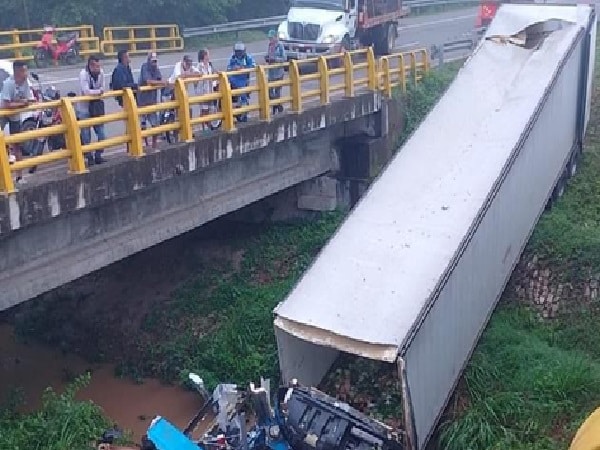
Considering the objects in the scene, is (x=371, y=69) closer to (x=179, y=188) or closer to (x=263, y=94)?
(x=263, y=94)

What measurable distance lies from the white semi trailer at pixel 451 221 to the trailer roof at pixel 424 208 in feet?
0.06

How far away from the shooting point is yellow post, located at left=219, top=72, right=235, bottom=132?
12164 millimetres

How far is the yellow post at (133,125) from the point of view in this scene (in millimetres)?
10461

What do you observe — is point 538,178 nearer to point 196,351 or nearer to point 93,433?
point 196,351

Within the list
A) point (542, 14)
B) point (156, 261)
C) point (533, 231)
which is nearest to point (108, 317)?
point (156, 261)

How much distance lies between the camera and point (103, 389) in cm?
1419

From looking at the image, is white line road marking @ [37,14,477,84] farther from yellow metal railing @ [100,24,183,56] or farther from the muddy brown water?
the muddy brown water

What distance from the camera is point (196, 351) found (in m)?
14.3

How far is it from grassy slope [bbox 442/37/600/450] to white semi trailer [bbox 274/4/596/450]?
37cm

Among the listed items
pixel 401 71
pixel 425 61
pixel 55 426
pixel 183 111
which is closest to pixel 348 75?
pixel 401 71

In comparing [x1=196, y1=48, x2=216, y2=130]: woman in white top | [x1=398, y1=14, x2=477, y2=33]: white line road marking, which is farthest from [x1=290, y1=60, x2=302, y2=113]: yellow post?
[x1=398, y1=14, x2=477, y2=33]: white line road marking

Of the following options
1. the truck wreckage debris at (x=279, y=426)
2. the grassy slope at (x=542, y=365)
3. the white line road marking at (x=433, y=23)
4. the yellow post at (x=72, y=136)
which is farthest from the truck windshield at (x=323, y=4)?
the truck wreckage debris at (x=279, y=426)

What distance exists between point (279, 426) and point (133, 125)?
421 centimetres

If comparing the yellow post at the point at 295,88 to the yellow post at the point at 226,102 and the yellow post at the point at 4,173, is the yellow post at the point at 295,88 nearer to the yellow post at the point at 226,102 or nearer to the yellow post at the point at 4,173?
the yellow post at the point at 226,102
